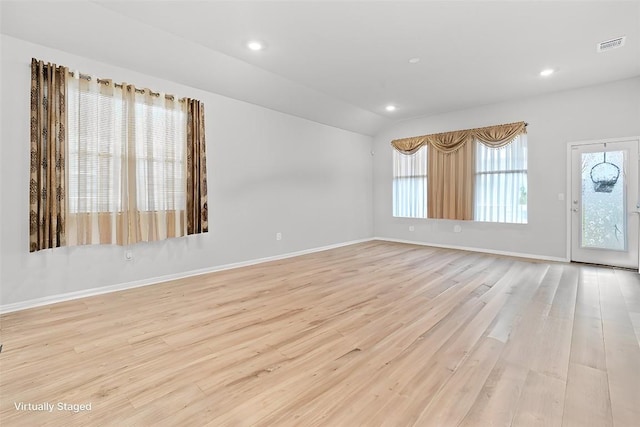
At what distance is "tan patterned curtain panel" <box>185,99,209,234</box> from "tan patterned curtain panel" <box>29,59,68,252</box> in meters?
1.40

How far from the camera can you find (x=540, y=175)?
5328 millimetres

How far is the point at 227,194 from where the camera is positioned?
4.76 metres

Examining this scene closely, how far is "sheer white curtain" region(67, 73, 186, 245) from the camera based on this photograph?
10.9 ft

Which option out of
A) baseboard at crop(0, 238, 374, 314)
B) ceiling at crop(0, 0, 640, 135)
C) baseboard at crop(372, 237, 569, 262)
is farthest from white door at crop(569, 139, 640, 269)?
baseboard at crop(0, 238, 374, 314)

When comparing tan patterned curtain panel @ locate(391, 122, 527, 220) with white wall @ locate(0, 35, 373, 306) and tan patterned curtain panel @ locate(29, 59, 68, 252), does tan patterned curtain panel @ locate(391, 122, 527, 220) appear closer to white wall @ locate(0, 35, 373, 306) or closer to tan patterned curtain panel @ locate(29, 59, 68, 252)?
white wall @ locate(0, 35, 373, 306)

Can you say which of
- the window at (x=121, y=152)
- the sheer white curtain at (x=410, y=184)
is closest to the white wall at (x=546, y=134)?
the sheer white curtain at (x=410, y=184)

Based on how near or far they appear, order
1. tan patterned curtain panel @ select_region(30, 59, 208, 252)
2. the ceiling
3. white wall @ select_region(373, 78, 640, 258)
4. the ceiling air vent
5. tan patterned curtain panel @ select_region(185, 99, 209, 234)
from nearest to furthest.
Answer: the ceiling
tan patterned curtain panel @ select_region(30, 59, 208, 252)
the ceiling air vent
tan patterned curtain panel @ select_region(185, 99, 209, 234)
white wall @ select_region(373, 78, 640, 258)

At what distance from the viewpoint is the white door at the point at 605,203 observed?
4496 mm

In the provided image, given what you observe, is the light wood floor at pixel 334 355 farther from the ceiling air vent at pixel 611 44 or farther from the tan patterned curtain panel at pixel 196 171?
the ceiling air vent at pixel 611 44

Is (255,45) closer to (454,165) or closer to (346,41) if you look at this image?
(346,41)

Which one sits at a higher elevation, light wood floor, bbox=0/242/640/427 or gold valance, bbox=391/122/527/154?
gold valance, bbox=391/122/527/154

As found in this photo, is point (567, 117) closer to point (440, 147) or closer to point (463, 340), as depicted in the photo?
point (440, 147)

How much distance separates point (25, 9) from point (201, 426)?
397cm

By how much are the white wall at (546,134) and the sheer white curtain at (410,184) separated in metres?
0.58
